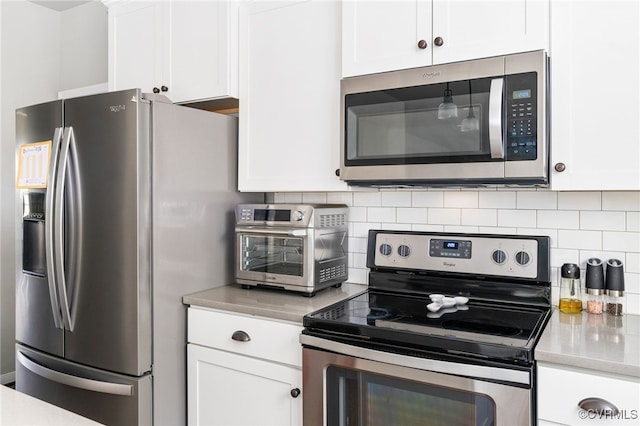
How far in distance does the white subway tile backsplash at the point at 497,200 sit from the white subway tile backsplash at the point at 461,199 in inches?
1.0

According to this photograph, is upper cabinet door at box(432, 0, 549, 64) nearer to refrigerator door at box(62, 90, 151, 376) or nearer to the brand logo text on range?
the brand logo text on range

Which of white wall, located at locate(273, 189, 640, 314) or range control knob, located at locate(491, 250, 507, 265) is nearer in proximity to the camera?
white wall, located at locate(273, 189, 640, 314)

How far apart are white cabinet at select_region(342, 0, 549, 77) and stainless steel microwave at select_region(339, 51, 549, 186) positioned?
4cm

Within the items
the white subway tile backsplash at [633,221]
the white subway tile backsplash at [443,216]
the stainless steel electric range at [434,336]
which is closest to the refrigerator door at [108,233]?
the stainless steel electric range at [434,336]

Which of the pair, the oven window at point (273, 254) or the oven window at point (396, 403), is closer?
the oven window at point (396, 403)

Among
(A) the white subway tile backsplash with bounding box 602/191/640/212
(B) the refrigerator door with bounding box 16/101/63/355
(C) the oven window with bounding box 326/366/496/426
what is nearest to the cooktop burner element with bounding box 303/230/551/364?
(C) the oven window with bounding box 326/366/496/426

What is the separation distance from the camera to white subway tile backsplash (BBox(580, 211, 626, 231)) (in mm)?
1722

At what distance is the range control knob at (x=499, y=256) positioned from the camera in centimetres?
185

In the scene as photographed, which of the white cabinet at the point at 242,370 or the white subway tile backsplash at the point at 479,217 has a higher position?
the white subway tile backsplash at the point at 479,217

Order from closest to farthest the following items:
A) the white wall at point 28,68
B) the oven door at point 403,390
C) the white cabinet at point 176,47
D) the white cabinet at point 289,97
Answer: the oven door at point 403,390
the white cabinet at point 289,97
the white cabinet at point 176,47
the white wall at point 28,68

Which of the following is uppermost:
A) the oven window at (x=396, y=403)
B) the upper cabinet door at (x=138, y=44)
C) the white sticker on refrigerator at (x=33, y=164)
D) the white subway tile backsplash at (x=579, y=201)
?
the upper cabinet door at (x=138, y=44)

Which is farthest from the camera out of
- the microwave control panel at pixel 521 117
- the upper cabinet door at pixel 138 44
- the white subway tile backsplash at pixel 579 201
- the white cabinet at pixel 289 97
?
the upper cabinet door at pixel 138 44

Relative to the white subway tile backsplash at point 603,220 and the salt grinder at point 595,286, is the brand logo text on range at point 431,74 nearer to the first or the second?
the white subway tile backsplash at point 603,220

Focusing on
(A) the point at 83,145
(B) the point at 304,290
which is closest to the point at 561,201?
(B) the point at 304,290
